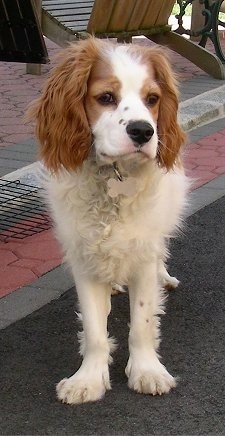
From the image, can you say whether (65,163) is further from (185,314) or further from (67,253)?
(185,314)

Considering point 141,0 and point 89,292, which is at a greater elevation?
point 89,292

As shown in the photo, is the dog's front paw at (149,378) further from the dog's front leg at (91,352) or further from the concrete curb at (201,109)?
the concrete curb at (201,109)

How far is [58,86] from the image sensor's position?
Answer: 120 inches

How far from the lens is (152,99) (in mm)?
3064

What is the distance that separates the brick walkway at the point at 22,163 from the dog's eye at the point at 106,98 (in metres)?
1.47

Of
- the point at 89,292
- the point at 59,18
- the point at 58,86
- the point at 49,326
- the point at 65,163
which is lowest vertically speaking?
the point at 59,18

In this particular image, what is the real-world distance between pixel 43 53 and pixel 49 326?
176 centimetres

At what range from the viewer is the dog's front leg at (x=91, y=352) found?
3.16m

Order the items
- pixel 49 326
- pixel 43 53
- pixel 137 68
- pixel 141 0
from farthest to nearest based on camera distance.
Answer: pixel 141 0 → pixel 43 53 → pixel 49 326 → pixel 137 68

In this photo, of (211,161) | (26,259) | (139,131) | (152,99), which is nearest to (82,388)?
(139,131)

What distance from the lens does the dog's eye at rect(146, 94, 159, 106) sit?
3.04m

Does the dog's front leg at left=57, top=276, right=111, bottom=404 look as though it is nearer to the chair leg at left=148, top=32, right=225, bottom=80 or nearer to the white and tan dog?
the white and tan dog

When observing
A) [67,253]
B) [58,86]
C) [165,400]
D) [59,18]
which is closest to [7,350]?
[67,253]

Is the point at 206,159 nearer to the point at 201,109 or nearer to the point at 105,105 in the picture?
the point at 201,109
